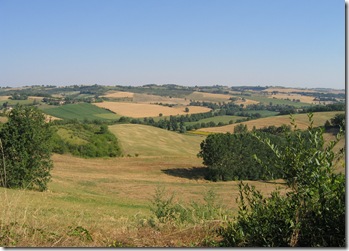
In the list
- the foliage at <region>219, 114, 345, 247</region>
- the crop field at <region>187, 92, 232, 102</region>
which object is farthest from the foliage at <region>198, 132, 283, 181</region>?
the crop field at <region>187, 92, 232, 102</region>

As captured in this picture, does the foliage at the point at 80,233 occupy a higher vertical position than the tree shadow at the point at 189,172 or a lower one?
higher

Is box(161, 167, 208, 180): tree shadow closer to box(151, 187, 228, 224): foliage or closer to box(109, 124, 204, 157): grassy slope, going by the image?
box(109, 124, 204, 157): grassy slope

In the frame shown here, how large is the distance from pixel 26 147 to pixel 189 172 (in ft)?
91.6

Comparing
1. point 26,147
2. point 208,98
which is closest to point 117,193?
point 26,147

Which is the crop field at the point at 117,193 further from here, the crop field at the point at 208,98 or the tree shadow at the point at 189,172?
the crop field at the point at 208,98

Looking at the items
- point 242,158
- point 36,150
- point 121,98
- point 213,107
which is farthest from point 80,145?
point 121,98

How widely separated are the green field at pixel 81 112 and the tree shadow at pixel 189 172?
201 feet

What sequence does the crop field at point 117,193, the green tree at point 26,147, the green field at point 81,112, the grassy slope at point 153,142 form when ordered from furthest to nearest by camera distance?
1. the green field at point 81,112
2. the grassy slope at point 153,142
3. the green tree at point 26,147
4. the crop field at point 117,193

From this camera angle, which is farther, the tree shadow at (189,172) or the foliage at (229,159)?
the tree shadow at (189,172)

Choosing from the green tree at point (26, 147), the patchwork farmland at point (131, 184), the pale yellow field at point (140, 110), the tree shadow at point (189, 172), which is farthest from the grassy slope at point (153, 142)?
the green tree at point (26, 147)

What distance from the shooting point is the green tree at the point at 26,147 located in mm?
26531

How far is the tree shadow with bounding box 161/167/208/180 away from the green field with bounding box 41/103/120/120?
61.4 metres

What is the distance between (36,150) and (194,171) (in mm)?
28342

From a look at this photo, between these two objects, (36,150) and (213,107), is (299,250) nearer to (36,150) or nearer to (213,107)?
(36,150)
